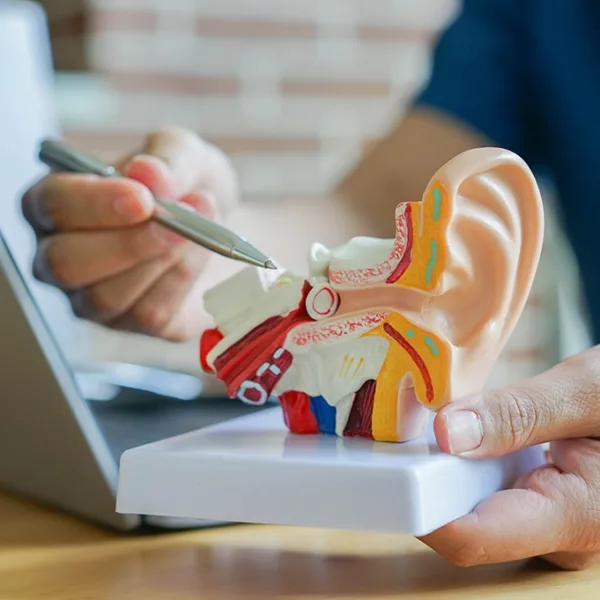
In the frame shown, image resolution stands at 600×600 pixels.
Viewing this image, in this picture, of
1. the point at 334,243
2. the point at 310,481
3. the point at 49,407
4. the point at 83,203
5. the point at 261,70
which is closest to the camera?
the point at 310,481

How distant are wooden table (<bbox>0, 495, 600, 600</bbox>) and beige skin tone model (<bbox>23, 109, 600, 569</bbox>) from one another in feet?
0.06

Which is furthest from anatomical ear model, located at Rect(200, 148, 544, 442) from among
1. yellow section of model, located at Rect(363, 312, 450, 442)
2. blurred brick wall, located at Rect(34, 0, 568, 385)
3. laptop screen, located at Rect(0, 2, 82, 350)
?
blurred brick wall, located at Rect(34, 0, 568, 385)

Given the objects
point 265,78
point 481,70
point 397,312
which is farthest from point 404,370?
point 265,78

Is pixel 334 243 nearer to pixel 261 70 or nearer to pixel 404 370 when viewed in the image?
pixel 404 370

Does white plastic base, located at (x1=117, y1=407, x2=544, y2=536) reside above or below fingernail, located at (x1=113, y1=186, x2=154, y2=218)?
below

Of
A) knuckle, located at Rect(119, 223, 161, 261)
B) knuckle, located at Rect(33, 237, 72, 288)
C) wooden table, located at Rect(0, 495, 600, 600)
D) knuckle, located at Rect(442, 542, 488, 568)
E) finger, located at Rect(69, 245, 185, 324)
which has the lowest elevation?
wooden table, located at Rect(0, 495, 600, 600)

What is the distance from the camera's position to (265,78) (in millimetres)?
1921

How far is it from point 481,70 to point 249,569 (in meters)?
0.89

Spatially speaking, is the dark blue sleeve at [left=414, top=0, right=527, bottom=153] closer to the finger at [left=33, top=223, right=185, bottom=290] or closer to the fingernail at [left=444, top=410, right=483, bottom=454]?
the finger at [left=33, top=223, right=185, bottom=290]

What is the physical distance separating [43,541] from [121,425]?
17cm

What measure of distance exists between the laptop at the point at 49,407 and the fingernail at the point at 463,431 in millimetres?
189

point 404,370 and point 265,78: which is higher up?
point 404,370

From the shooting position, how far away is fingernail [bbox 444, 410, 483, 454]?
1.64ft

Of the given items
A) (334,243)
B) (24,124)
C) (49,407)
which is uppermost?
(24,124)
